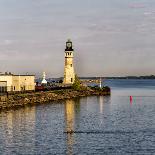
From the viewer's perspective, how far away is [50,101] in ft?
410

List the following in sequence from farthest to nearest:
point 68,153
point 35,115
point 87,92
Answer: point 87,92 → point 35,115 → point 68,153

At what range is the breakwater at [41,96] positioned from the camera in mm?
103744

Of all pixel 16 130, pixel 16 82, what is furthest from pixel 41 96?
pixel 16 130

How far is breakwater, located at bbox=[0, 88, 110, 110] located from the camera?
104 metres

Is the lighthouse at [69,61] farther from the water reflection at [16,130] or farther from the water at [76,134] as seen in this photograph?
the water at [76,134]

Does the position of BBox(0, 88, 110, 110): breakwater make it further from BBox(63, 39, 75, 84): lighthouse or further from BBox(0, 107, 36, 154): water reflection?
BBox(0, 107, 36, 154): water reflection

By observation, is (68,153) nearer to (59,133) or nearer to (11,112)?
(59,133)

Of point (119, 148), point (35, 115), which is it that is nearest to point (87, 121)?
point (35, 115)

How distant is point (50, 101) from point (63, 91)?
65.8 feet

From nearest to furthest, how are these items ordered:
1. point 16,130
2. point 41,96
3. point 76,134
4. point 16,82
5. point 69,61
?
point 76,134
point 16,130
point 16,82
point 41,96
point 69,61

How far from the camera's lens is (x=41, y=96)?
125 m

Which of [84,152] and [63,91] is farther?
[63,91]

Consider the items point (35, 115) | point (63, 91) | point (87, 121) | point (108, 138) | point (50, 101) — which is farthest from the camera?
point (63, 91)

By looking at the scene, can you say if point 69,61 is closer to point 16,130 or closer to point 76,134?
point 16,130
